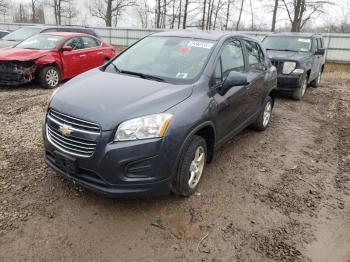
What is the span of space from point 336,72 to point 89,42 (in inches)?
502

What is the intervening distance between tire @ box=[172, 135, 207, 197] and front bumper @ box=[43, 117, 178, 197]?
16cm

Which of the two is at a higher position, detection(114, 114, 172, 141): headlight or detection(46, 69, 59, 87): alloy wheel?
detection(114, 114, 172, 141): headlight

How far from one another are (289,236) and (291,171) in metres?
1.53

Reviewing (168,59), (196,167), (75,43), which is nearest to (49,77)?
(75,43)

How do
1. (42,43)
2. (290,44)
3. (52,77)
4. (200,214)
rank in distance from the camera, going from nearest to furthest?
(200,214) → (52,77) → (42,43) → (290,44)

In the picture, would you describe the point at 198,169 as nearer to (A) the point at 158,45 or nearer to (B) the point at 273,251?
(B) the point at 273,251

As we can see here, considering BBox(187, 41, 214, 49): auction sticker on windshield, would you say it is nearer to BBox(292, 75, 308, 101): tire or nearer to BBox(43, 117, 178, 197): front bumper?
BBox(43, 117, 178, 197): front bumper

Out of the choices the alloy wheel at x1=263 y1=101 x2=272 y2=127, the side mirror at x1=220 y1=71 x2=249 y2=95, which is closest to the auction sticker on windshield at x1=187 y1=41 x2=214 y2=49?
the side mirror at x1=220 y1=71 x2=249 y2=95

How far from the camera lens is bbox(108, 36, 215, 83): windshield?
12.0ft

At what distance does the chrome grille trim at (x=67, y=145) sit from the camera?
2.84 metres

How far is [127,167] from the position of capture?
111 inches

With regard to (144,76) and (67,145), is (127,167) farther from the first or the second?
(144,76)

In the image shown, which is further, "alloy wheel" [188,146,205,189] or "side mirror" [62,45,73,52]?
"side mirror" [62,45,73,52]

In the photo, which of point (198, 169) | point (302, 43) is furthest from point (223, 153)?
point (302, 43)
